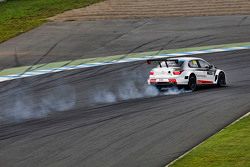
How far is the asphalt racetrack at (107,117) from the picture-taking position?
22844mm

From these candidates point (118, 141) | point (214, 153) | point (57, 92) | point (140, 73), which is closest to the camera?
point (214, 153)

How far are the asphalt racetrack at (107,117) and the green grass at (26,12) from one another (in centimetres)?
1545

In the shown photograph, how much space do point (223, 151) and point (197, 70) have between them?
434 inches

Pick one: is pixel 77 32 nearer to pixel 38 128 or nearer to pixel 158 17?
pixel 158 17

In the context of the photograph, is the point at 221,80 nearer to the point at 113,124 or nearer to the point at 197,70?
the point at 197,70

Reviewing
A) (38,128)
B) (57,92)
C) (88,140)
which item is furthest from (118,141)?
(57,92)

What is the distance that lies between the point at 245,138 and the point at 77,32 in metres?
29.3

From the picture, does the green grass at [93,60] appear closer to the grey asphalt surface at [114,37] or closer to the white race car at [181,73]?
the grey asphalt surface at [114,37]

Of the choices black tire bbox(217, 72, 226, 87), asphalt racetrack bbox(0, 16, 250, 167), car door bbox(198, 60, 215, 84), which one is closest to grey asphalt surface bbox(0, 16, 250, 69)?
asphalt racetrack bbox(0, 16, 250, 167)

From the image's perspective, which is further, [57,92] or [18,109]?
[57,92]

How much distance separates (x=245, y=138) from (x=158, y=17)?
32.3 metres

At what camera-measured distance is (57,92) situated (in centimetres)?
3384

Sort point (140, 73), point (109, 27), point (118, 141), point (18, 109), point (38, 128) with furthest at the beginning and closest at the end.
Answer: point (109, 27)
point (140, 73)
point (18, 109)
point (38, 128)
point (118, 141)

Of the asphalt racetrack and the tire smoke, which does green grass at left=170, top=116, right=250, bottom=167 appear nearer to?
the asphalt racetrack
